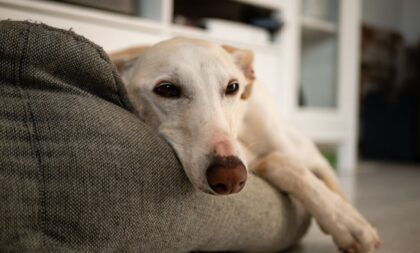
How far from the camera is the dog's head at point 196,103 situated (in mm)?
790

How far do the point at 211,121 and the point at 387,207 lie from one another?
4.08ft

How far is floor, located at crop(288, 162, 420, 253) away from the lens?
1214 millimetres

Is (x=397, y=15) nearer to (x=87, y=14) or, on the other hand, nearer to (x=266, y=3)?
(x=266, y=3)

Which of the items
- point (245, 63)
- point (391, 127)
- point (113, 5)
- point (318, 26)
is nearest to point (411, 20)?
point (391, 127)

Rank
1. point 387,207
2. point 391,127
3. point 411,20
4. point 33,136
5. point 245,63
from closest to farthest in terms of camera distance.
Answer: point 33,136 → point 245,63 → point 387,207 → point 391,127 → point 411,20

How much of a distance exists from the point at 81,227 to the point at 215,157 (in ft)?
0.80

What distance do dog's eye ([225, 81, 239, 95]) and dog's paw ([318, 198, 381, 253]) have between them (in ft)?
1.13

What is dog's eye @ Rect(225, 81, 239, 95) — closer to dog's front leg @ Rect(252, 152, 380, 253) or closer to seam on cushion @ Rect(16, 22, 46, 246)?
dog's front leg @ Rect(252, 152, 380, 253)

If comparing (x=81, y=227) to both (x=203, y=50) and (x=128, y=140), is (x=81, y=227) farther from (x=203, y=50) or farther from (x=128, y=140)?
(x=203, y=50)

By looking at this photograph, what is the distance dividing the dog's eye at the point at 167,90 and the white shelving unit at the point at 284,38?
110 cm

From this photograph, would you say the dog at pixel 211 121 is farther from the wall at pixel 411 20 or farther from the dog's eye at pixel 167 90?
the wall at pixel 411 20

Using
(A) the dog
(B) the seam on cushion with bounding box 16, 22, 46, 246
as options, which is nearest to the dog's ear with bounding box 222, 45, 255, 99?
(A) the dog

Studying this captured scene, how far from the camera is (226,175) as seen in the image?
2.49 feet

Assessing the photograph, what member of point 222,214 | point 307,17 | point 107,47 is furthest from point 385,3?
point 222,214
